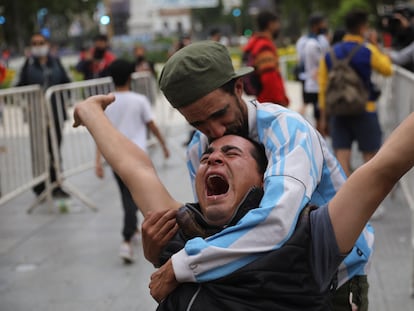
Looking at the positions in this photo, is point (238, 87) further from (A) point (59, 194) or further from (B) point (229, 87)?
(A) point (59, 194)

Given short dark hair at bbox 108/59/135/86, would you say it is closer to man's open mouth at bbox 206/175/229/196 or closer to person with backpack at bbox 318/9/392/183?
person with backpack at bbox 318/9/392/183

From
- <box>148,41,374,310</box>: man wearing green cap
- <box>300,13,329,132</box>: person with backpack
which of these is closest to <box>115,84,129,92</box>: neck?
<box>300,13,329,132</box>: person with backpack

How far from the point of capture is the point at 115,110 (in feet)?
21.2

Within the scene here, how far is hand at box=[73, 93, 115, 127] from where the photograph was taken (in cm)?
262

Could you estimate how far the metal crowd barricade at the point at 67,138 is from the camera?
8.28 meters

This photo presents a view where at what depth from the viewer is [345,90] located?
23.2 feet

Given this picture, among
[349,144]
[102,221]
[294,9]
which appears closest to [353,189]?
[349,144]

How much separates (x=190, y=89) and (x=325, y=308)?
0.74 m

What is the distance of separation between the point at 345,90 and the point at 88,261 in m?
2.83

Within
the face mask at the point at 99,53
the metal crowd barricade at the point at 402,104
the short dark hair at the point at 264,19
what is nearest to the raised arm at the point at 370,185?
the metal crowd barricade at the point at 402,104

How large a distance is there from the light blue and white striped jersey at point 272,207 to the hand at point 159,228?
0.16 m

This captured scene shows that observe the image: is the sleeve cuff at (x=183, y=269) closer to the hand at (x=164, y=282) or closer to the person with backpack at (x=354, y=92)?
the hand at (x=164, y=282)

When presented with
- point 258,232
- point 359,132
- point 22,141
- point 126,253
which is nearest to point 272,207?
point 258,232

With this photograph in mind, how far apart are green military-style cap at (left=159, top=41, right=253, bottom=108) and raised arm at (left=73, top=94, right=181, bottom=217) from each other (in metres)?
0.30
